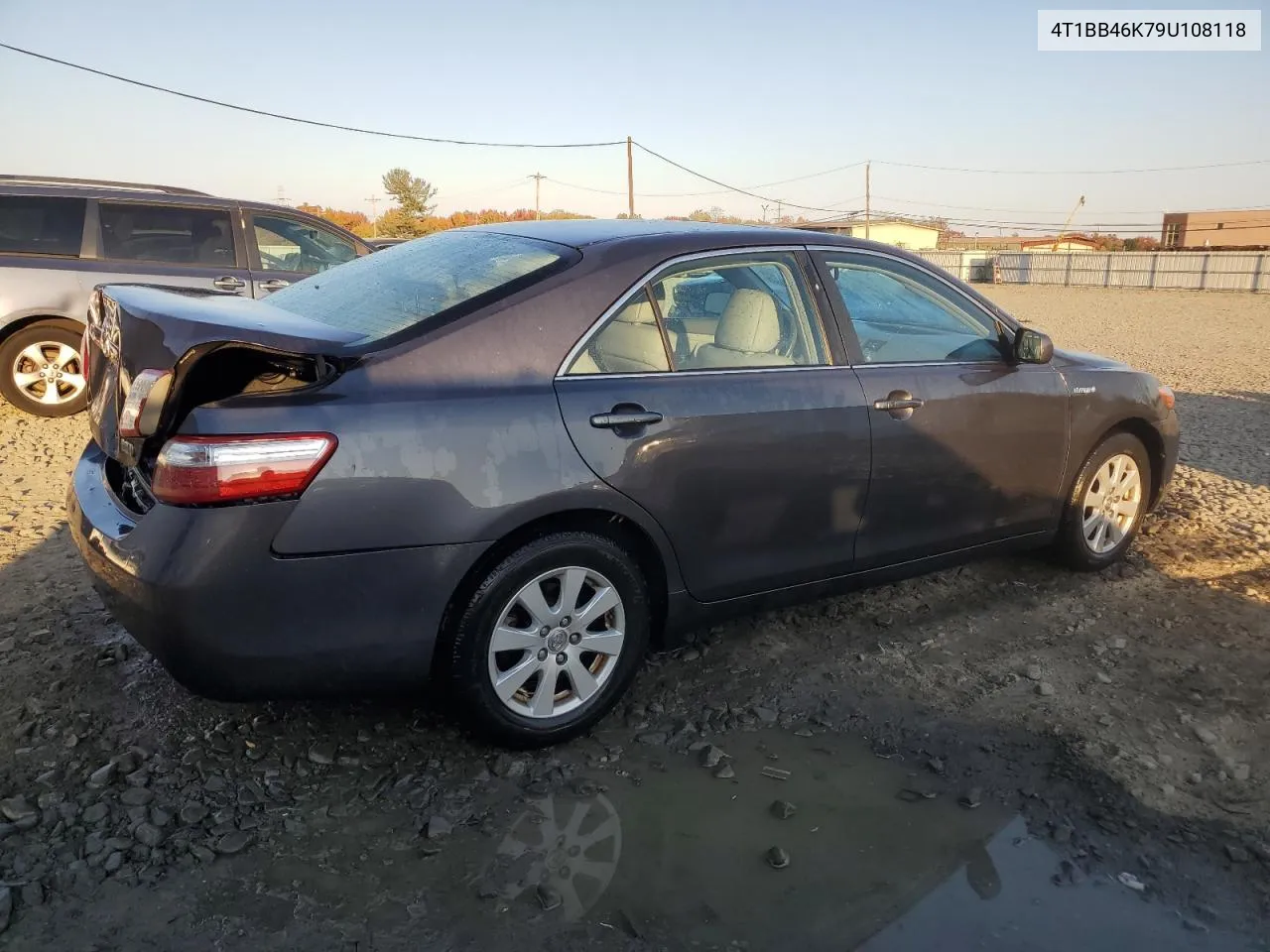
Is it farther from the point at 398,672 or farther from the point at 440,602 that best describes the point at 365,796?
the point at 440,602

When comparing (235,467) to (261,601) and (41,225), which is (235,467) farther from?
(41,225)

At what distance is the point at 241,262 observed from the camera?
299 inches

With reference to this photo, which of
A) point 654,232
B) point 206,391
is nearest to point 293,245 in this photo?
point 654,232

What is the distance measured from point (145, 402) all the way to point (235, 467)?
343 millimetres

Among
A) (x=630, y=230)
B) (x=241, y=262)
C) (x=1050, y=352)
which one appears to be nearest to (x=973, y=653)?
(x=1050, y=352)

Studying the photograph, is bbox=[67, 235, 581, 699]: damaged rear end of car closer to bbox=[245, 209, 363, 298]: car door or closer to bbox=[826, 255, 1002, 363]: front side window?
bbox=[826, 255, 1002, 363]: front side window

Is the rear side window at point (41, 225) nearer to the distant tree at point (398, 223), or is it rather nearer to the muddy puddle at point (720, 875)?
the muddy puddle at point (720, 875)

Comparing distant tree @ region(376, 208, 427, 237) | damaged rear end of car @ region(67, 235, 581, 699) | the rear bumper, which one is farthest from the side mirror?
distant tree @ region(376, 208, 427, 237)

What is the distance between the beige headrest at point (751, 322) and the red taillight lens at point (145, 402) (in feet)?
5.97

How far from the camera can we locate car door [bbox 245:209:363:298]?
767cm

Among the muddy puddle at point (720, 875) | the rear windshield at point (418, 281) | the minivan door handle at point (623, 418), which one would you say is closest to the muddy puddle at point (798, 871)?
the muddy puddle at point (720, 875)

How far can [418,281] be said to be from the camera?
3.22m

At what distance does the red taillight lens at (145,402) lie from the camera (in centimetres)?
247

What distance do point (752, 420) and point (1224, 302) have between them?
33293mm
